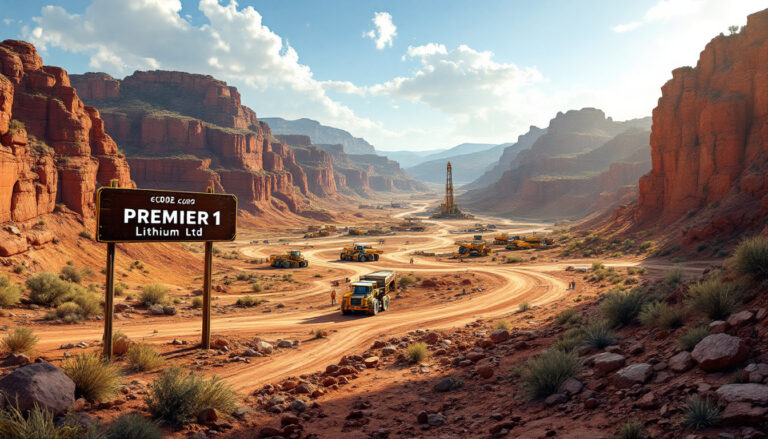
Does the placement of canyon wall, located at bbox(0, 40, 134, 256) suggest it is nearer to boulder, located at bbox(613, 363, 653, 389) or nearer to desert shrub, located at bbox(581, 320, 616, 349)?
desert shrub, located at bbox(581, 320, 616, 349)

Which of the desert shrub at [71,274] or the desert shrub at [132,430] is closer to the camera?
the desert shrub at [132,430]

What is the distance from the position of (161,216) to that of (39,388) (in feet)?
18.4

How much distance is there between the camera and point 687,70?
173 ft

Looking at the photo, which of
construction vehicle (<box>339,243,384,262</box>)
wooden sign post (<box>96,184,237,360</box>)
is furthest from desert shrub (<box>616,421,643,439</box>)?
construction vehicle (<box>339,243,384,262</box>)

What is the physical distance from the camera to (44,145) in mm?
33969

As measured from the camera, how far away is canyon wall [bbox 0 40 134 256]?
27.6 meters

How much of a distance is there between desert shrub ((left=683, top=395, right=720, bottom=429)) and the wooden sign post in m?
11.5

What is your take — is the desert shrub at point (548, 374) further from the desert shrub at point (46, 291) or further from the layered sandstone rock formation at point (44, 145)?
the layered sandstone rock formation at point (44, 145)

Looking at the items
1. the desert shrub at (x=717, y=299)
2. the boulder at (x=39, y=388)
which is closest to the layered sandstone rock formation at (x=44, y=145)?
the boulder at (x=39, y=388)

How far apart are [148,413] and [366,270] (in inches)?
1350

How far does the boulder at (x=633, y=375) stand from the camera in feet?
22.6

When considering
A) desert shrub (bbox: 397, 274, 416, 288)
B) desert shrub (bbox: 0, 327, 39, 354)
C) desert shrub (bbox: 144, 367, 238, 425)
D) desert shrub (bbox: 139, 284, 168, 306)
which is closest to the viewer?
desert shrub (bbox: 144, 367, 238, 425)

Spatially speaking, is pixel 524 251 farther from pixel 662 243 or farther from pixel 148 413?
pixel 148 413

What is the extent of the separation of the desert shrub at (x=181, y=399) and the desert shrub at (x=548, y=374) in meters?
6.41
